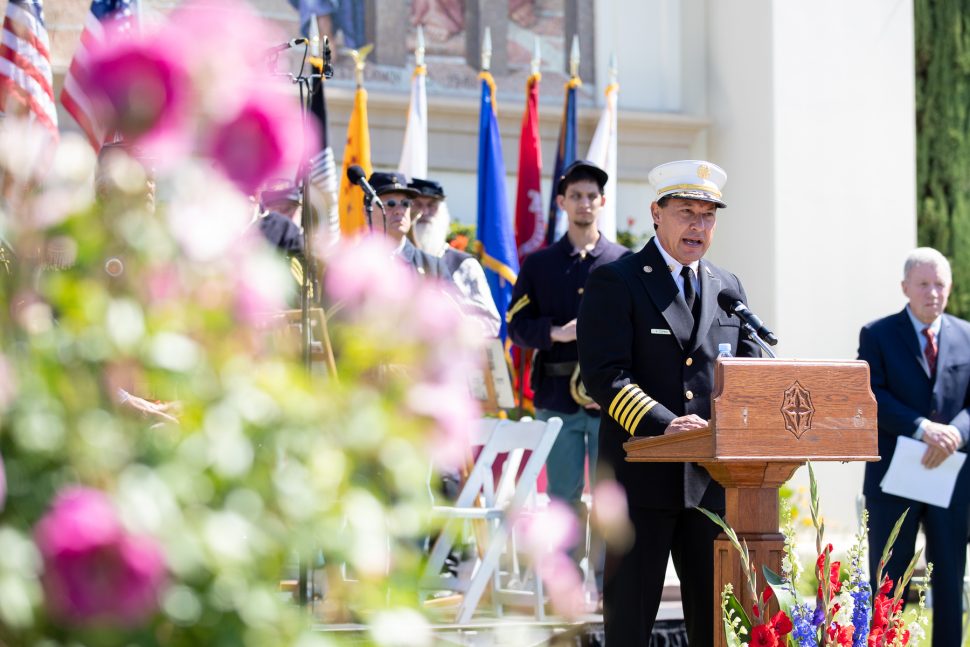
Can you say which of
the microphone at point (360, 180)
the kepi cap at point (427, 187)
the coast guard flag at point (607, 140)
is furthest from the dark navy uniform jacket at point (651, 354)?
the coast guard flag at point (607, 140)

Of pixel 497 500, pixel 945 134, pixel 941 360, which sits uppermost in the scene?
pixel 945 134

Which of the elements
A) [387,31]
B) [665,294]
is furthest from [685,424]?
[387,31]

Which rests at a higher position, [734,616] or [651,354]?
[651,354]

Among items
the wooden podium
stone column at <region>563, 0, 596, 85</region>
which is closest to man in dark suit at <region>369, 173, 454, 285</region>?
the wooden podium

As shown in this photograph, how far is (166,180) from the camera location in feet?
4.58

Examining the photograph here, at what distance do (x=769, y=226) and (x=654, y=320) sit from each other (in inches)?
317

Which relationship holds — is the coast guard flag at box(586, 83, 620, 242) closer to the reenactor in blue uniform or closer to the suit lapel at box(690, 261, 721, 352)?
the reenactor in blue uniform

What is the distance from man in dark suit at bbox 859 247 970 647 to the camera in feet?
21.0

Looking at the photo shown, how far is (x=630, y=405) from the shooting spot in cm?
443

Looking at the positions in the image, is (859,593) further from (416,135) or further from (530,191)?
→ (416,135)

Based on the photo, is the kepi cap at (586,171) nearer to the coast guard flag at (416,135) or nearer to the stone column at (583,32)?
the coast guard flag at (416,135)

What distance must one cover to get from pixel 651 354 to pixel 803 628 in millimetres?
1219

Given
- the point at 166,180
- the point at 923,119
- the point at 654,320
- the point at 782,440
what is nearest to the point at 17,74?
the point at 654,320

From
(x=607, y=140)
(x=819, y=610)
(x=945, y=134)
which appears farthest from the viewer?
(x=945, y=134)
